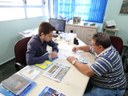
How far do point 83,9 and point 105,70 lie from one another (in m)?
3.17

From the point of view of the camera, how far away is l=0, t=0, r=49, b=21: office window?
8.38ft

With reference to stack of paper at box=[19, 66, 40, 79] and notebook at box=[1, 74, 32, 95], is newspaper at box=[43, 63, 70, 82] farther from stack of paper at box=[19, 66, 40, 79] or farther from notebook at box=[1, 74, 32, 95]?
notebook at box=[1, 74, 32, 95]

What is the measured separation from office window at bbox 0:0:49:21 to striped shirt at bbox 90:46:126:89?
7.70ft

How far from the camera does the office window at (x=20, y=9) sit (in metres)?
2.56

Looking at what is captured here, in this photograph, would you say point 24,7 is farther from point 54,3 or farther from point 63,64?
point 63,64

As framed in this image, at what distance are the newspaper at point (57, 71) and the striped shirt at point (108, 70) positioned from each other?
0.31m

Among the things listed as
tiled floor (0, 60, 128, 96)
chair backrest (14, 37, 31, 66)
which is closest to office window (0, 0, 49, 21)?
tiled floor (0, 60, 128, 96)

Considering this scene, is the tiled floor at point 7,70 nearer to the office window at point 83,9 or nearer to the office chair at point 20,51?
the office chair at point 20,51

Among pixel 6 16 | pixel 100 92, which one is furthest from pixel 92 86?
pixel 6 16

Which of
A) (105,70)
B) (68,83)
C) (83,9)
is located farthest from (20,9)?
(105,70)

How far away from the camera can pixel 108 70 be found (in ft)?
3.65

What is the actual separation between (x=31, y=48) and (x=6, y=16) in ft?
5.90

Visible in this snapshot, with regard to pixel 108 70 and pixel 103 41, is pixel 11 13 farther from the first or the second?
pixel 108 70

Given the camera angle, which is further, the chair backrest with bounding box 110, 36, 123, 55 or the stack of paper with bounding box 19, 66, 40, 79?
the chair backrest with bounding box 110, 36, 123, 55
